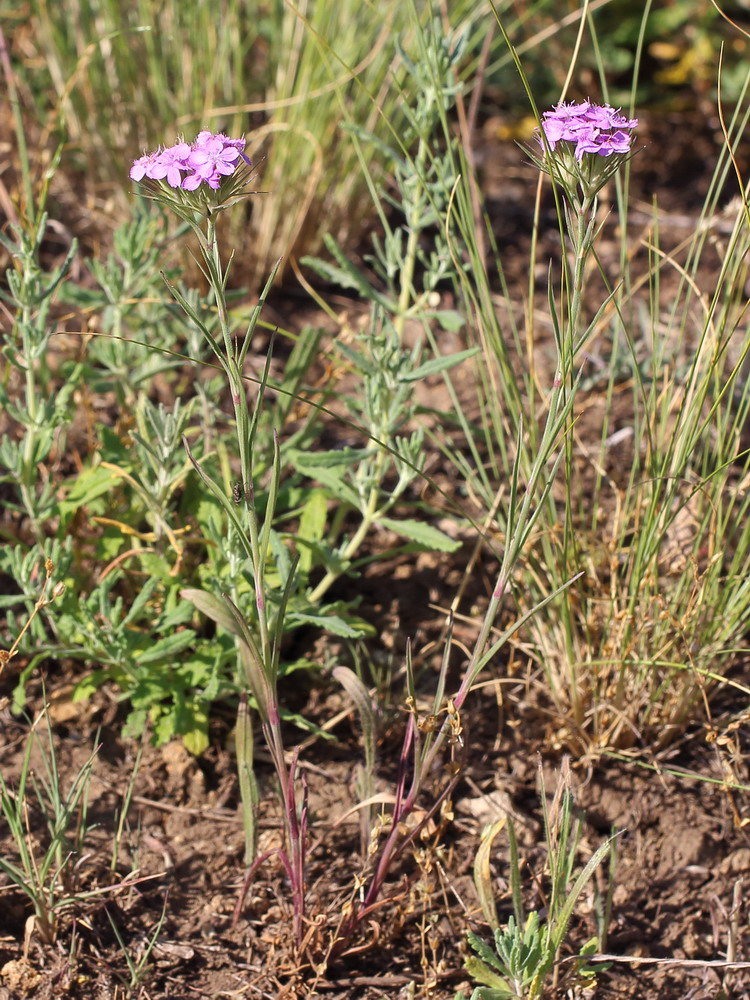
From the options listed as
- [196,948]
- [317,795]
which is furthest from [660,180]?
[196,948]

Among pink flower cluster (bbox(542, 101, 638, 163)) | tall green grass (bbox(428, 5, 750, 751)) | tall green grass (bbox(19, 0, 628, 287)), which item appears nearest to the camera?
pink flower cluster (bbox(542, 101, 638, 163))

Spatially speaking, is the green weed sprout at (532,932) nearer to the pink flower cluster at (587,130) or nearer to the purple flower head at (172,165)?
the pink flower cluster at (587,130)

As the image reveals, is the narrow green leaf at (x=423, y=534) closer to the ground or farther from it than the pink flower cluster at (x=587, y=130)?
closer to the ground

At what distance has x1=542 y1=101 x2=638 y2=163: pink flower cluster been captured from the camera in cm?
104

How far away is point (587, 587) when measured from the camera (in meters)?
1.90

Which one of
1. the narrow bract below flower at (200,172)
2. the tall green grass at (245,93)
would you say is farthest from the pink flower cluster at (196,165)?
the tall green grass at (245,93)

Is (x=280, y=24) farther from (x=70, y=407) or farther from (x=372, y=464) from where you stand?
(x=372, y=464)

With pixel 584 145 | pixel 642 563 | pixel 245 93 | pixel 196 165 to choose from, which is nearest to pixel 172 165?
pixel 196 165

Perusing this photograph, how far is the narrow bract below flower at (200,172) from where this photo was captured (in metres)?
1.04

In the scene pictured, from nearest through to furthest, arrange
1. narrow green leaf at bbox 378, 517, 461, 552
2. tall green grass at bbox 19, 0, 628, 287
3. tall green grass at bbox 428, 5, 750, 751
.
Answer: tall green grass at bbox 428, 5, 750, 751 < narrow green leaf at bbox 378, 517, 461, 552 < tall green grass at bbox 19, 0, 628, 287

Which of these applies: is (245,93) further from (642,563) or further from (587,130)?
(587,130)

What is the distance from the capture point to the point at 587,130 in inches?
41.1

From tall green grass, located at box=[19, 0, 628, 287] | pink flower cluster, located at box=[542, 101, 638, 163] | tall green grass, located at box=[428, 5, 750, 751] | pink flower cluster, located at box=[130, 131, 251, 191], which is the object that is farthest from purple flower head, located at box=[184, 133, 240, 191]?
tall green grass, located at box=[19, 0, 628, 287]

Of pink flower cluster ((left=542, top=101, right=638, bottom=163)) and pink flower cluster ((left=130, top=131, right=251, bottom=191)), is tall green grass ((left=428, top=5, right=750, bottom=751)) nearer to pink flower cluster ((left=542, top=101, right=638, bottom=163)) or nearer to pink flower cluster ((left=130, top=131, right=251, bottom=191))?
pink flower cluster ((left=542, top=101, right=638, bottom=163))
